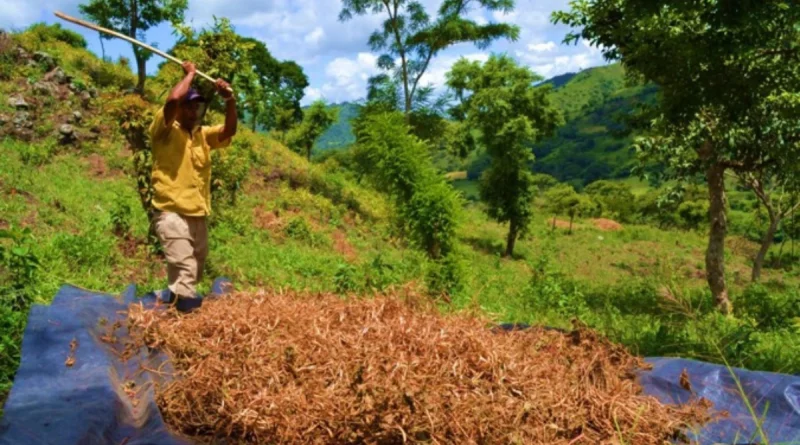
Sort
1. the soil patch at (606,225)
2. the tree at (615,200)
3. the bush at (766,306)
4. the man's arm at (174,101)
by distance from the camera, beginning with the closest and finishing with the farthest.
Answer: the man's arm at (174,101) → the bush at (766,306) → the soil patch at (606,225) → the tree at (615,200)

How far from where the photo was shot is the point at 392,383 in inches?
124

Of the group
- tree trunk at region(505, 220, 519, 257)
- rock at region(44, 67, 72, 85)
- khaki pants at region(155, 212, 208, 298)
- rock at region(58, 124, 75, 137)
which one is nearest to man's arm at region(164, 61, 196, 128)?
khaki pants at region(155, 212, 208, 298)

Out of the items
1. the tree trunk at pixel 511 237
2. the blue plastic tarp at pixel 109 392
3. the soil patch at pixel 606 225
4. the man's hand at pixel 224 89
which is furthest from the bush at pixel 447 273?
the soil patch at pixel 606 225

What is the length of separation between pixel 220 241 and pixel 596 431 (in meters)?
8.55

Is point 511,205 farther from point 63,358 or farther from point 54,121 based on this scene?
point 63,358

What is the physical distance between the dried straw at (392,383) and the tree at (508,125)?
16044mm

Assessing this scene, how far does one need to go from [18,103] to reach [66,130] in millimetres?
1161

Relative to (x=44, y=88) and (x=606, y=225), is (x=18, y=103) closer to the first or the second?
(x=44, y=88)

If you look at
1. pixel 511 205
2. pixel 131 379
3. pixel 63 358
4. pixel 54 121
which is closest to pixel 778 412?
pixel 131 379

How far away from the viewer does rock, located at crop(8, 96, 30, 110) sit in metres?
13.3

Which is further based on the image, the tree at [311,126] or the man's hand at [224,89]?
the tree at [311,126]

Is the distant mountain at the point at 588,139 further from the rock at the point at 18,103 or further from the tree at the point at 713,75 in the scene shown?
the tree at the point at 713,75

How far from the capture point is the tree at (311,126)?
105 feet

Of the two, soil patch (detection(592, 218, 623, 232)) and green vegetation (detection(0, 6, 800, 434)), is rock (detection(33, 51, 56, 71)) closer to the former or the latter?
green vegetation (detection(0, 6, 800, 434))
